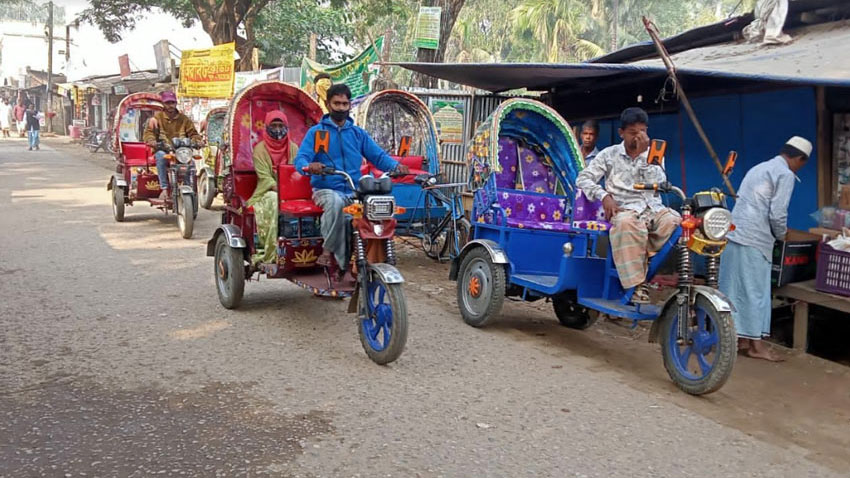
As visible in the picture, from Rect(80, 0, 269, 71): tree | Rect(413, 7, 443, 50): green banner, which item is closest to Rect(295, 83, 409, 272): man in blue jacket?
Rect(413, 7, 443, 50): green banner

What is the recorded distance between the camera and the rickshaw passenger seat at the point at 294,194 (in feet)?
19.3

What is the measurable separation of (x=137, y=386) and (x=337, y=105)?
2.57 m

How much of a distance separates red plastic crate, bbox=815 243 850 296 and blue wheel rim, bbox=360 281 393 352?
3793mm

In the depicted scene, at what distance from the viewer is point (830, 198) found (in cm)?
686

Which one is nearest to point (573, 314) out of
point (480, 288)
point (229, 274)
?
point (480, 288)

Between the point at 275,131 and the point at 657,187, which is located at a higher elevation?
the point at 275,131

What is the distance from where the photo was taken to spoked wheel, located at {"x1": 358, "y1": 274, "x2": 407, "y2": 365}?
4.80 meters

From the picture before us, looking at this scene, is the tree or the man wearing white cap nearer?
the man wearing white cap

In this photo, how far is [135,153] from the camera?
1159cm

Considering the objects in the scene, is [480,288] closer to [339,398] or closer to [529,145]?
Answer: [529,145]

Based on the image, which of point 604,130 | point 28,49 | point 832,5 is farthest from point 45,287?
point 28,49

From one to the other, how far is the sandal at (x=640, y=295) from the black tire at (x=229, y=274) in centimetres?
326

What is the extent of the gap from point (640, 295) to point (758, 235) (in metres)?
1.34

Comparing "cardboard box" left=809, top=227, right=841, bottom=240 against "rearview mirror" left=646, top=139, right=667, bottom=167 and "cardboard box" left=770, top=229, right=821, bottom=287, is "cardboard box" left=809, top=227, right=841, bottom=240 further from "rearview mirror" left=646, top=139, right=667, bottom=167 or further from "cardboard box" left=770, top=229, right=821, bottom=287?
"rearview mirror" left=646, top=139, right=667, bottom=167
